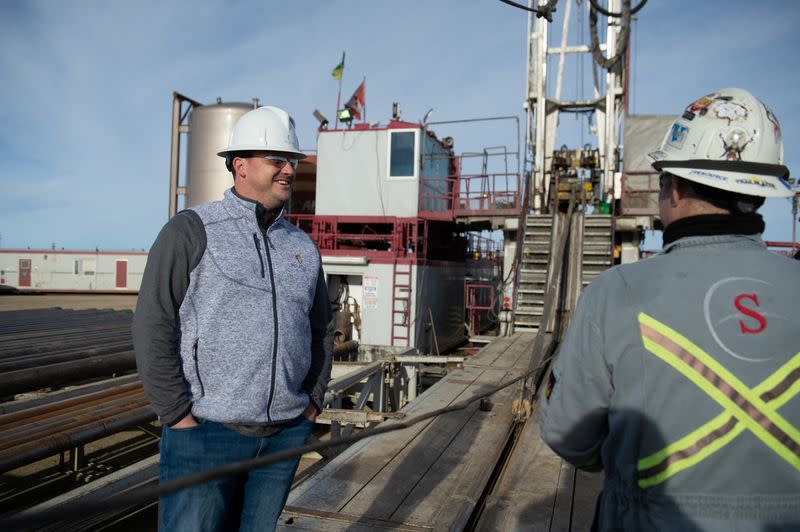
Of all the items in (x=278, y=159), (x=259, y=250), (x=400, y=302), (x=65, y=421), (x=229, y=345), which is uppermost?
(x=278, y=159)

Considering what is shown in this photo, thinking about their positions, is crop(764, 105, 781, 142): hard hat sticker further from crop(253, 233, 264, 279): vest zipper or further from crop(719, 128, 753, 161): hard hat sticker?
crop(253, 233, 264, 279): vest zipper

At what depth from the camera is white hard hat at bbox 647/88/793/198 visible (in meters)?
1.40

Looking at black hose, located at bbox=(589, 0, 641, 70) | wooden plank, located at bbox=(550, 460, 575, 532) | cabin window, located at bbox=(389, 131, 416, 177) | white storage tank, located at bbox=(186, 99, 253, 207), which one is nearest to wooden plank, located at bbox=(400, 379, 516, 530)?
wooden plank, located at bbox=(550, 460, 575, 532)

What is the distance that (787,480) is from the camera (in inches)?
49.1

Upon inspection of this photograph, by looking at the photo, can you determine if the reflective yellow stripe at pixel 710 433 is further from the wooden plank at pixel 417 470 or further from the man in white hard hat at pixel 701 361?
the wooden plank at pixel 417 470

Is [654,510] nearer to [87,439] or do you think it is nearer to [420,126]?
[87,439]

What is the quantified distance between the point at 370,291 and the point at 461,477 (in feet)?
34.5

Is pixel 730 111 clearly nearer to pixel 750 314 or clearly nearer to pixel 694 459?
pixel 750 314

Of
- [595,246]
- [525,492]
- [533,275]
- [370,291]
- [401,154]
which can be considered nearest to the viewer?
[525,492]

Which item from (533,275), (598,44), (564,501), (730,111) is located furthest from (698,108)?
(598,44)

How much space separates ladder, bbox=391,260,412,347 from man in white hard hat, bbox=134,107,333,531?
1169 cm

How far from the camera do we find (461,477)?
4020mm

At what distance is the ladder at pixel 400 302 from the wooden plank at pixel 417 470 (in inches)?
331

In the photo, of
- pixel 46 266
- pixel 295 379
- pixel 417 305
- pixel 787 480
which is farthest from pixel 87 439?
pixel 46 266
